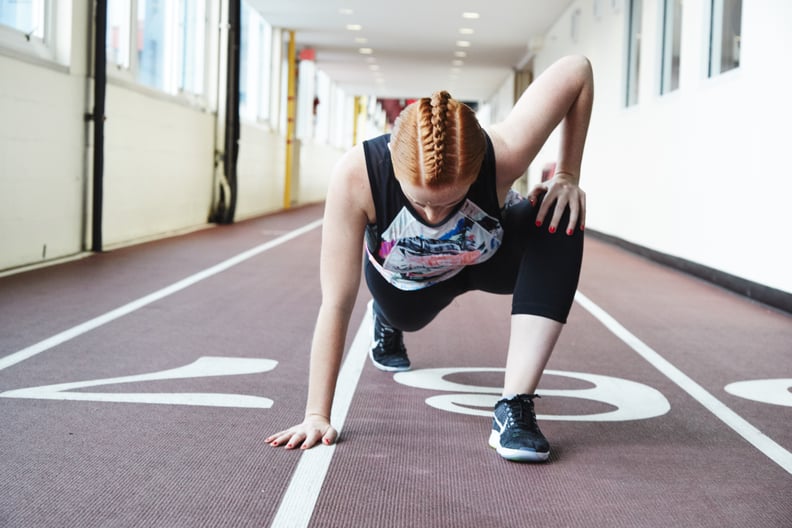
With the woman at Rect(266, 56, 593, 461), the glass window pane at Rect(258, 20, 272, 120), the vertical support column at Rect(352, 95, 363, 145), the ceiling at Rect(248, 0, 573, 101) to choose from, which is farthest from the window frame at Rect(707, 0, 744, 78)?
the vertical support column at Rect(352, 95, 363, 145)

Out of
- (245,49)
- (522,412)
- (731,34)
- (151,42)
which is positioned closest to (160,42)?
(151,42)

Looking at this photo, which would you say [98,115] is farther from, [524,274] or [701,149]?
[524,274]

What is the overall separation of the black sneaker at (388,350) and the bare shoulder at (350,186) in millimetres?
1134

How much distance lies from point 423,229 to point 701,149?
5783mm

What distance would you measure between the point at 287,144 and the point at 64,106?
10.8m

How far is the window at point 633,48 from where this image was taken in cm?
998

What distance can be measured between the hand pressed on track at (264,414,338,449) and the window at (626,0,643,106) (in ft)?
28.4

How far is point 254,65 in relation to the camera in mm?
15336

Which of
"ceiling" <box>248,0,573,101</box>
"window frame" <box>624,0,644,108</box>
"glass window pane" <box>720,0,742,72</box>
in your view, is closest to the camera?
"glass window pane" <box>720,0,742,72</box>

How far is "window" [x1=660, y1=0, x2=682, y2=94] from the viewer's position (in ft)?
27.3

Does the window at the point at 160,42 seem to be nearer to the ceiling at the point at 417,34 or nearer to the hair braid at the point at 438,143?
the ceiling at the point at 417,34

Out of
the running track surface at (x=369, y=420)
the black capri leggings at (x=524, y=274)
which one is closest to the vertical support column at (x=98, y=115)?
the running track surface at (x=369, y=420)

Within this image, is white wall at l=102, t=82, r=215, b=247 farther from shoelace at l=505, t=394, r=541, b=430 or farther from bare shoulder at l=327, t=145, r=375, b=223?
shoelace at l=505, t=394, r=541, b=430

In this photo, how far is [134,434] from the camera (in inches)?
91.7
